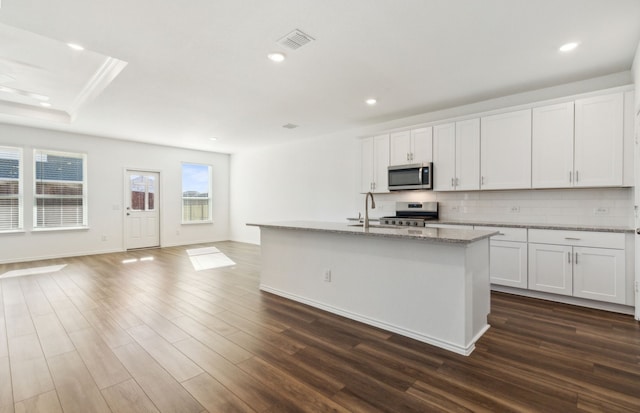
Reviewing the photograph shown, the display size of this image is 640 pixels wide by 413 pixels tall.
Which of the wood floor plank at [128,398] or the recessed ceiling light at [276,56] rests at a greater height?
the recessed ceiling light at [276,56]

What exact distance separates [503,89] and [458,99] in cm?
56

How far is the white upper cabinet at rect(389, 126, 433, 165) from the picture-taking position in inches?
181

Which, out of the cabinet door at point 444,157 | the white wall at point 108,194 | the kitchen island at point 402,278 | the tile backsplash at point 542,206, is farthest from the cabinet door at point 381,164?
the white wall at point 108,194

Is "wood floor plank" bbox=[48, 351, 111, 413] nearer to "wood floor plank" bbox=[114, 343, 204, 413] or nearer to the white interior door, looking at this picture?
"wood floor plank" bbox=[114, 343, 204, 413]

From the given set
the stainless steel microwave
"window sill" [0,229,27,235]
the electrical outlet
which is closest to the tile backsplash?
the stainless steel microwave

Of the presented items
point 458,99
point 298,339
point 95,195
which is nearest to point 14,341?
point 298,339

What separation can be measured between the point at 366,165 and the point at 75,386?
4636 mm

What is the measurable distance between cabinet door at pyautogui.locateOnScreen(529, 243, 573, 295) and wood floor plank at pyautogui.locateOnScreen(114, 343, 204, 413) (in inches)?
150

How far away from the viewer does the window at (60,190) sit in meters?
6.08

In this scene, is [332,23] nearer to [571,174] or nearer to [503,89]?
[503,89]

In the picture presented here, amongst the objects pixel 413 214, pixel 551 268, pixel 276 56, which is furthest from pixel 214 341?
pixel 551 268

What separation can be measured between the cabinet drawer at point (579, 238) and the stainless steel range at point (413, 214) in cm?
140

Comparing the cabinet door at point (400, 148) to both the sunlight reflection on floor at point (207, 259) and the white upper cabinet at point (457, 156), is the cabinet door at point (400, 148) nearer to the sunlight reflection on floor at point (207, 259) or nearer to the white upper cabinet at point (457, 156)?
the white upper cabinet at point (457, 156)

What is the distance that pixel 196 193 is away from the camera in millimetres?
8570
